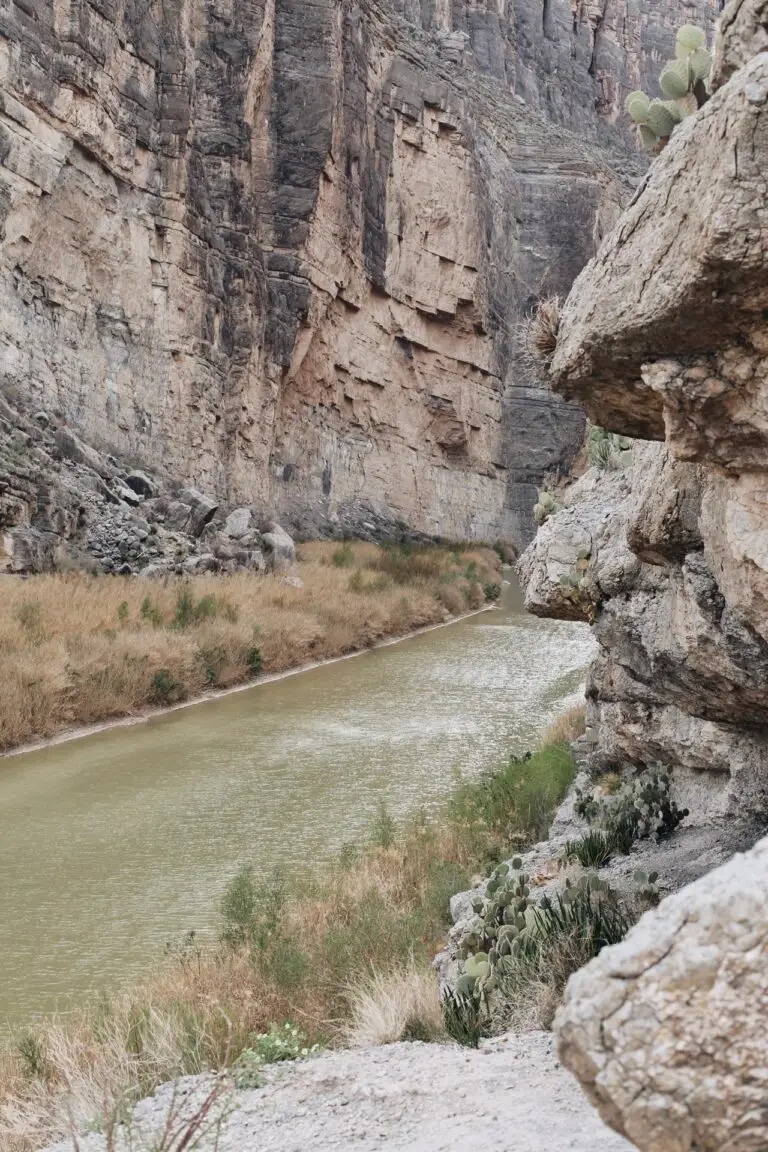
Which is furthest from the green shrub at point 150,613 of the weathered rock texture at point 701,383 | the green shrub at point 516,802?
the weathered rock texture at point 701,383

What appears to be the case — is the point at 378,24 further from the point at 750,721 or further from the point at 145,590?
the point at 750,721

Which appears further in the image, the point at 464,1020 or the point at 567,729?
the point at 567,729

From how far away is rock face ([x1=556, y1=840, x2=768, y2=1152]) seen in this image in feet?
6.62

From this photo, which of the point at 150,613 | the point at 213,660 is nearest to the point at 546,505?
the point at 213,660

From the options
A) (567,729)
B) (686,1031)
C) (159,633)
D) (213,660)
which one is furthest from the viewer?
(213,660)

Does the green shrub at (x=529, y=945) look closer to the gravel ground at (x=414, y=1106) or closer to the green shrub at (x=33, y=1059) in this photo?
the gravel ground at (x=414, y=1106)

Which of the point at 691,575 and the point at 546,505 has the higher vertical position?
the point at 546,505

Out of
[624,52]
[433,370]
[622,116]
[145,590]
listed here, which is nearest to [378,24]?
[433,370]

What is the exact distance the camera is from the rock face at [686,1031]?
2.02m

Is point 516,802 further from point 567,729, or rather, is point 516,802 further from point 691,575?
point 691,575

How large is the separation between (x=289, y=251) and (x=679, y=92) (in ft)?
83.9

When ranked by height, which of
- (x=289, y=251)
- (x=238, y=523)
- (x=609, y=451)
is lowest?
(x=238, y=523)

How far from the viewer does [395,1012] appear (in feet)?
15.1

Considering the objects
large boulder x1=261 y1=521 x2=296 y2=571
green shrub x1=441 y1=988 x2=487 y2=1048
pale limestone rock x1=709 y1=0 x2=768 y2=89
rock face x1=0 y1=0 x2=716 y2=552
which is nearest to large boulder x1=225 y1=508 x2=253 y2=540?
large boulder x1=261 y1=521 x2=296 y2=571
